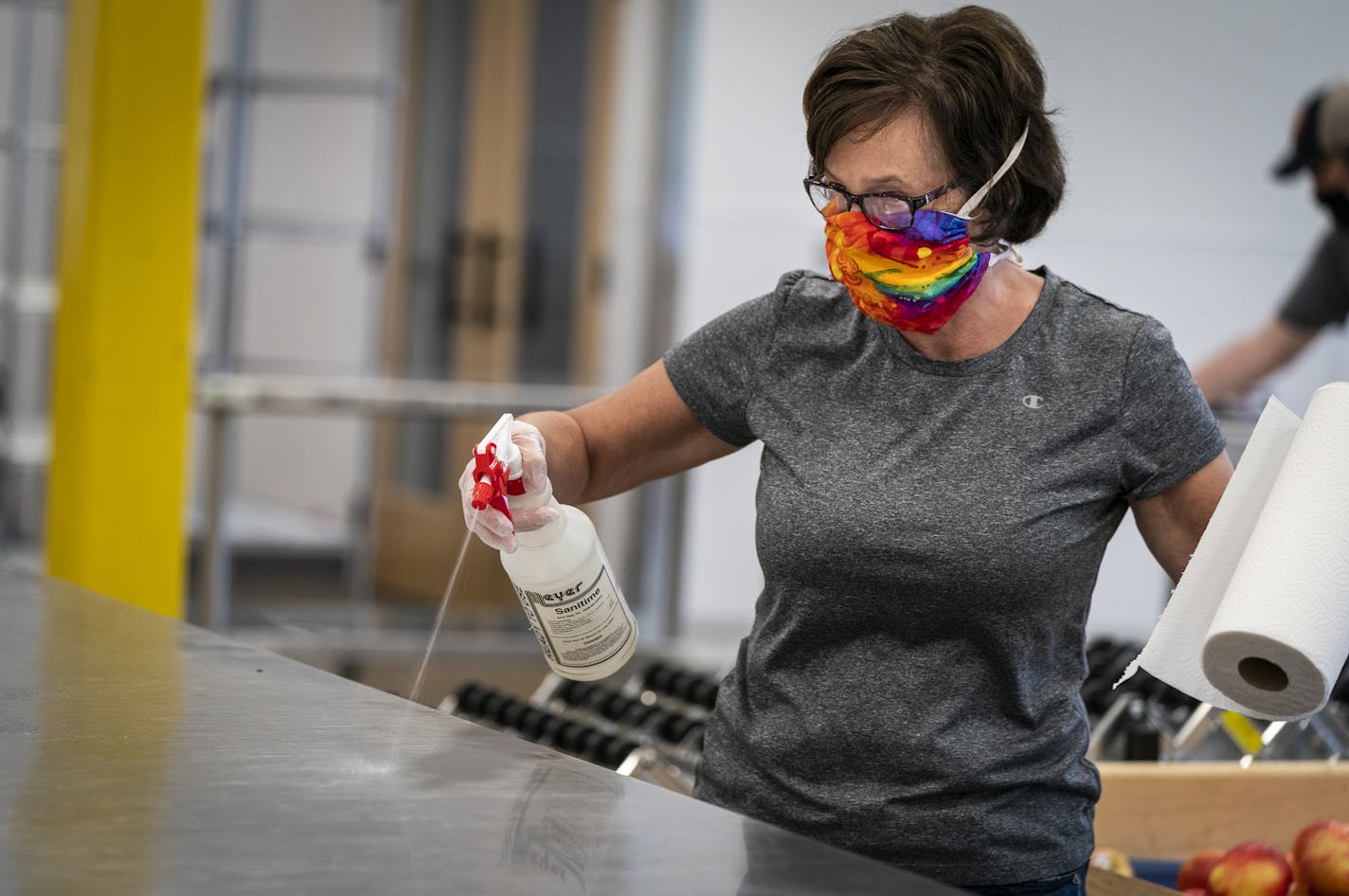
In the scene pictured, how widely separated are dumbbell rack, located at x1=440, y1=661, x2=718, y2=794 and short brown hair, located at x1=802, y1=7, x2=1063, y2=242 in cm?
106

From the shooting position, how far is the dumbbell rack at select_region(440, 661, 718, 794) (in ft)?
7.89

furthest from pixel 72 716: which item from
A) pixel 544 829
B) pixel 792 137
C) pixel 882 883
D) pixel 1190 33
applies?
pixel 1190 33

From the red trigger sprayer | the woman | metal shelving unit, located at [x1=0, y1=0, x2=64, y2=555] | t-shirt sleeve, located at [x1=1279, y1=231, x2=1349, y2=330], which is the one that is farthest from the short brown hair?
metal shelving unit, located at [x1=0, y1=0, x2=64, y2=555]

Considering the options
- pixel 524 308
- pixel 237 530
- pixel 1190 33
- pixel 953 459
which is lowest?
pixel 237 530

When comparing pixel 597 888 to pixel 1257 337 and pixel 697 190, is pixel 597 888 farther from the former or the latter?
pixel 697 190

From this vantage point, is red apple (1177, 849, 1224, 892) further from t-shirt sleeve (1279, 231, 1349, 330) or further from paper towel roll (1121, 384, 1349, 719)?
t-shirt sleeve (1279, 231, 1349, 330)

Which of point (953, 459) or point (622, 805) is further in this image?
point (953, 459)

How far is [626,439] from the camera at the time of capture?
5.54 feet

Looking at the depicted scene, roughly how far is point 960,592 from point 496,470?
41cm

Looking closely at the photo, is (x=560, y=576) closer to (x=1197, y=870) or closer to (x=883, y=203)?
(x=883, y=203)

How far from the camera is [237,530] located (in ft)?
21.3

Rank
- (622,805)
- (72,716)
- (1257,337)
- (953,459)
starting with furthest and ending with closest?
(1257,337) → (953,459) → (72,716) → (622,805)

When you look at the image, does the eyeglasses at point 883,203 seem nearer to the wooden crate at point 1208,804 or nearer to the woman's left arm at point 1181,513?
the woman's left arm at point 1181,513

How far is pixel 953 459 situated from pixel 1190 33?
455 cm
